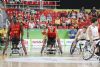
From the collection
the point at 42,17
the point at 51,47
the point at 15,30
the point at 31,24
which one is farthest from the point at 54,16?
the point at 15,30

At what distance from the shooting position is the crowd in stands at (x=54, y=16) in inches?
1284

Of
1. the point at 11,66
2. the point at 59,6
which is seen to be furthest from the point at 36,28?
the point at 11,66

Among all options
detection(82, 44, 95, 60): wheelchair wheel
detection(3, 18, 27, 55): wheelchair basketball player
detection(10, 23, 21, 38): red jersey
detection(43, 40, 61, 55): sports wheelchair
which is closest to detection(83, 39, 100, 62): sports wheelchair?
detection(82, 44, 95, 60): wheelchair wheel

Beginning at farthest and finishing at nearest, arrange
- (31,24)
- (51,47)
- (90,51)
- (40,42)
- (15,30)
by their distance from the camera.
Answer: (31,24)
(40,42)
(51,47)
(15,30)
(90,51)

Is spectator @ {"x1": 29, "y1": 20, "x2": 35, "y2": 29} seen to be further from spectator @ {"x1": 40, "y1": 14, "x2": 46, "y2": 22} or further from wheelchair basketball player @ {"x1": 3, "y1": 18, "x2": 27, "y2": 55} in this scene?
wheelchair basketball player @ {"x1": 3, "y1": 18, "x2": 27, "y2": 55}

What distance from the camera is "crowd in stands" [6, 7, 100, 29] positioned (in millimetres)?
32625

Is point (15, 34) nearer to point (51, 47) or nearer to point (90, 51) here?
point (51, 47)

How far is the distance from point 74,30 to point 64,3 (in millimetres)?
6491

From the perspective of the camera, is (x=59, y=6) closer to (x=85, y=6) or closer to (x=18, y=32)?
(x=85, y=6)

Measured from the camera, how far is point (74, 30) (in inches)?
1202

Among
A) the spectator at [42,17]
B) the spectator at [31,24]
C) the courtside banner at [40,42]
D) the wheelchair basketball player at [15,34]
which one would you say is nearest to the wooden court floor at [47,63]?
the wheelchair basketball player at [15,34]

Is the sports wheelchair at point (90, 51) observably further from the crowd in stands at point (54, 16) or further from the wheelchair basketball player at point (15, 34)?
the crowd in stands at point (54, 16)

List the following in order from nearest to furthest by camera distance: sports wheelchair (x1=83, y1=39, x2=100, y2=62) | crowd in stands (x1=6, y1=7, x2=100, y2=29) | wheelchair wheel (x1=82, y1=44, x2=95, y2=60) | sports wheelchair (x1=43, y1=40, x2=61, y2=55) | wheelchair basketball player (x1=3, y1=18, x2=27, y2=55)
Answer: sports wheelchair (x1=83, y1=39, x2=100, y2=62)
wheelchair wheel (x1=82, y1=44, x2=95, y2=60)
wheelchair basketball player (x1=3, y1=18, x2=27, y2=55)
sports wheelchair (x1=43, y1=40, x2=61, y2=55)
crowd in stands (x1=6, y1=7, x2=100, y2=29)

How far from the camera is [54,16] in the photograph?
33.7 meters
